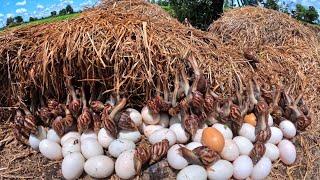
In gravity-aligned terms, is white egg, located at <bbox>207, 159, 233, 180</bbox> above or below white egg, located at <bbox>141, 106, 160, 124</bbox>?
below

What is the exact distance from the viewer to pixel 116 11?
16.6 feet

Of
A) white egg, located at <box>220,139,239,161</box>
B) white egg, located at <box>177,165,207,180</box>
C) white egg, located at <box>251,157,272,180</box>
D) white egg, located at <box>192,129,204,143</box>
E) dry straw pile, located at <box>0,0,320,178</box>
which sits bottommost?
white egg, located at <box>251,157,272,180</box>

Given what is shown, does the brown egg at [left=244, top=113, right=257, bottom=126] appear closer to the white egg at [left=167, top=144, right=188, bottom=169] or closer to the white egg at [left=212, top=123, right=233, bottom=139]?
the white egg at [left=212, top=123, right=233, bottom=139]

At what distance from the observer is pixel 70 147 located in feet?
13.4

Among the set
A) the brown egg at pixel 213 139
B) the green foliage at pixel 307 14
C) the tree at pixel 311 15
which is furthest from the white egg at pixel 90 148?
the tree at pixel 311 15

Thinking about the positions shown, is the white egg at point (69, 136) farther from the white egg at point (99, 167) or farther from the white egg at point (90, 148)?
the white egg at point (99, 167)

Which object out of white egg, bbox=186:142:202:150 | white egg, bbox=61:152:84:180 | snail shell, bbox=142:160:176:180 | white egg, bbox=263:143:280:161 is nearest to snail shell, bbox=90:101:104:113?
white egg, bbox=61:152:84:180

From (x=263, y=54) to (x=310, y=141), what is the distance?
2344mm

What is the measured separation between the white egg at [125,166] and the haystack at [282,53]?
4.48ft

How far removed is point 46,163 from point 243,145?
1.85 m

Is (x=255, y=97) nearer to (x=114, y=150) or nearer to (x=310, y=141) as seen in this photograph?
(x=310, y=141)

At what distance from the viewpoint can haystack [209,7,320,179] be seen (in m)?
4.59

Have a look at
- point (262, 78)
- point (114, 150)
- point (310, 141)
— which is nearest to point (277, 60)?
point (262, 78)

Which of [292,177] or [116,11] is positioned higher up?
[116,11]
